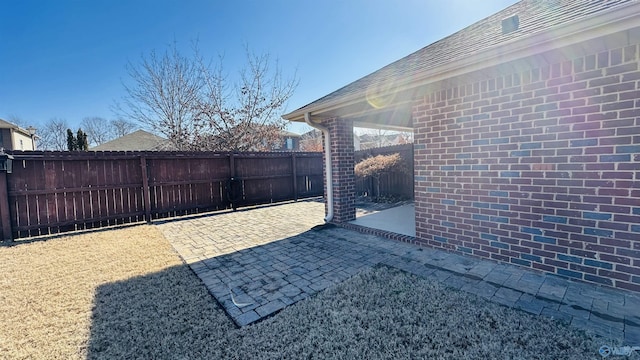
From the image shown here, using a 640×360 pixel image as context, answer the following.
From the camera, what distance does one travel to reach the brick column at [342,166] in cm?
565

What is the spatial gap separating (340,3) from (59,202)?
7864mm

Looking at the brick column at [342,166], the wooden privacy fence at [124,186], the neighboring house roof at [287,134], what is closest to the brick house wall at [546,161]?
the brick column at [342,166]

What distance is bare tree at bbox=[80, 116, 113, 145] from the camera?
105ft

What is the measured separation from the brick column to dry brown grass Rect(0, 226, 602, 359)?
A: 248 cm

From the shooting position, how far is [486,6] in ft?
19.2

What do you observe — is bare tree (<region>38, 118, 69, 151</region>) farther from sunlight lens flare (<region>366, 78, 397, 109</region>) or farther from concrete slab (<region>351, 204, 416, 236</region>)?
sunlight lens flare (<region>366, 78, 397, 109</region>)

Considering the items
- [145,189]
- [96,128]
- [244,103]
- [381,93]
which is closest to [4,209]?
[145,189]

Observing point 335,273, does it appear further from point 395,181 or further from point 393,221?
point 395,181

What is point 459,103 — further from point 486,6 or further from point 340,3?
point 340,3

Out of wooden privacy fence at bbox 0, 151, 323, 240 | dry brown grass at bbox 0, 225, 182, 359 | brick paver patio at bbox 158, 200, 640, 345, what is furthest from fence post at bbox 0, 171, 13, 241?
brick paver patio at bbox 158, 200, 640, 345

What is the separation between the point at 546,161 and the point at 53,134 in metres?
44.2

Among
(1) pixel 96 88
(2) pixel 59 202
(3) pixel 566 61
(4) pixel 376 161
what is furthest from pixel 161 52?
(3) pixel 566 61

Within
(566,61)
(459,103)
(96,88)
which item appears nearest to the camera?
(566,61)

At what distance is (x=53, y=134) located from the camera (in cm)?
3159
